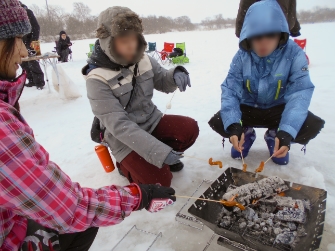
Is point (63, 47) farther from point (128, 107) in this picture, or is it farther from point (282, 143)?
point (282, 143)

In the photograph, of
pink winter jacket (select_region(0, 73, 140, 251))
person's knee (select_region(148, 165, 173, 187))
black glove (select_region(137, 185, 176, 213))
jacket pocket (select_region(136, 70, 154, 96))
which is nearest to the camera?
pink winter jacket (select_region(0, 73, 140, 251))

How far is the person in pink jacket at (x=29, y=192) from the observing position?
2.95 feet

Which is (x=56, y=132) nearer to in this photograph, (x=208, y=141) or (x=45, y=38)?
(x=208, y=141)

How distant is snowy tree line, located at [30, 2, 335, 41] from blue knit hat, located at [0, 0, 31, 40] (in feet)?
108

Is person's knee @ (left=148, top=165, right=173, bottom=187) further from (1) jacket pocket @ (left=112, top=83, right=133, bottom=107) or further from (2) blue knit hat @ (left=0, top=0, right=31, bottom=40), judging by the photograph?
(2) blue knit hat @ (left=0, top=0, right=31, bottom=40)

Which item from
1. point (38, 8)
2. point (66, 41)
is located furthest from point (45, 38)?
point (66, 41)

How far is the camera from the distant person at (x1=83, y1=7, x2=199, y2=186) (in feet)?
6.43

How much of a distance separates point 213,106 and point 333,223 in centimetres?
278

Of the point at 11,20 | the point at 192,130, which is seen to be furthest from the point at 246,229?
the point at 11,20

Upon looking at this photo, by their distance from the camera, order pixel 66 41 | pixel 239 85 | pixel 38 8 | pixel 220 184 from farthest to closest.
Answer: pixel 38 8 < pixel 66 41 < pixel 239 85 < pixel 220 184

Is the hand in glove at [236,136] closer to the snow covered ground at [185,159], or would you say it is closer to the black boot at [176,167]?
the snow covered ground at [185,159]

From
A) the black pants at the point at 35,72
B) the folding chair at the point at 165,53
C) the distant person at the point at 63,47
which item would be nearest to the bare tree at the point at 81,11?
the distant person at the point at 63,47

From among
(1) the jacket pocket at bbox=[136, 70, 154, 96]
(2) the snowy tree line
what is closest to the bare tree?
(2) the snowy tree line

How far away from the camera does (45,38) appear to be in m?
33.0
